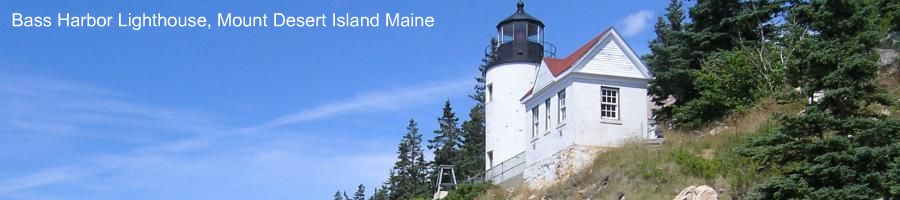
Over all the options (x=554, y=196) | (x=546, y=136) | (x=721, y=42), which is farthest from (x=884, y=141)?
(x=721, y=42)

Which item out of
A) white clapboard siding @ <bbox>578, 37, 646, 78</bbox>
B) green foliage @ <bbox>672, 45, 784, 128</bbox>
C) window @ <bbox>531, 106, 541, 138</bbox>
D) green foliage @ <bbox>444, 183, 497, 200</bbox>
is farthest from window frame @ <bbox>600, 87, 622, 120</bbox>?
green foliage @ <bbox>444, 183, 497, 200</bbox>

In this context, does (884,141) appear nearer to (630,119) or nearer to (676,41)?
(630,119)

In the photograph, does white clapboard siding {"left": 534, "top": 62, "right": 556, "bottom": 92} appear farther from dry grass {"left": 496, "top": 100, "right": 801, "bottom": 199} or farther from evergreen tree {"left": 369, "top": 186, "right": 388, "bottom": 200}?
evergreen tree {"left": 369, "top": 186, "right": 388, "bottom": 200}

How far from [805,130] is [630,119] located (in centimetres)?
1122

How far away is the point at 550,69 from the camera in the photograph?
32938 millimetres

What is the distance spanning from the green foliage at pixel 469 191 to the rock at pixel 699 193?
39.8 feet

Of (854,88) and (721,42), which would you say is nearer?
(854,88)

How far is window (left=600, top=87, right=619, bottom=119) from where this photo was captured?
3108cm

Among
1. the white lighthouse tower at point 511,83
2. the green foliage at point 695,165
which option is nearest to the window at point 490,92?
the white lighthouse tower at point 511,83

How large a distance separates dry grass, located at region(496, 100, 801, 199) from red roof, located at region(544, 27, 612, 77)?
3170mm

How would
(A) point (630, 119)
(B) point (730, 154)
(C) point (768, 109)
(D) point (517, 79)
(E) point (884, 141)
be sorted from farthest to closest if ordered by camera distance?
(D) point (517, 79), (A) point (630, 119), (C) point (768, 109), (B) point (730, 154), (E) point (884, 141)

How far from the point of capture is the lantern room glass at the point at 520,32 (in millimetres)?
39281

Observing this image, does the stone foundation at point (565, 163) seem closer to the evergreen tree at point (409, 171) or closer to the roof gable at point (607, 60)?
the roof gable at point (607, 60)

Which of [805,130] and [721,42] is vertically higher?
[721,42]
